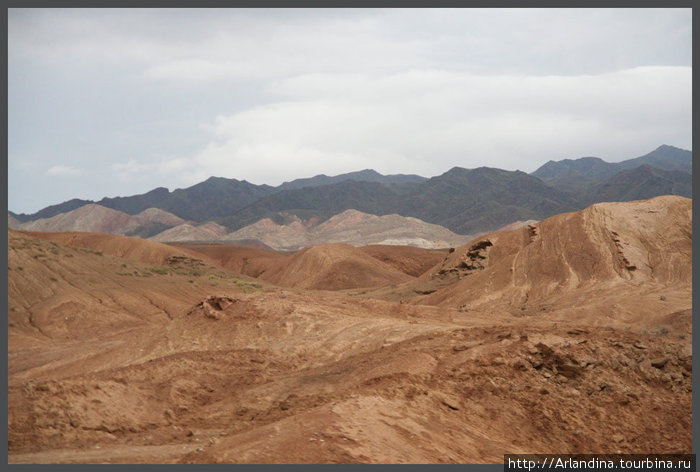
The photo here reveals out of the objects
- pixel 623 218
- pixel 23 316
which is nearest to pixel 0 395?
pixel 23 316

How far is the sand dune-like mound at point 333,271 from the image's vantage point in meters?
55.0

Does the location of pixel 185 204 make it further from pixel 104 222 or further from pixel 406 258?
pixel 406 258

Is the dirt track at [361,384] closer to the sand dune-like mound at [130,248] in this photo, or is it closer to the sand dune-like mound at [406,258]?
the sand dune-like mound at [130,248]

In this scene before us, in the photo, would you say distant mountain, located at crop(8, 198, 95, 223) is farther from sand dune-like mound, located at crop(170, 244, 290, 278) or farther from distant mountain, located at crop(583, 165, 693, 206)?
distant mountain, located at crop(583, 165, 693, 206)

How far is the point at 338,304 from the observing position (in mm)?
19469

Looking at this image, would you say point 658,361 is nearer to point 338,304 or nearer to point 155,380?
point 338,304

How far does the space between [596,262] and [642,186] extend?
128 m

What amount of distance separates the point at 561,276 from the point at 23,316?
2435 centimetres

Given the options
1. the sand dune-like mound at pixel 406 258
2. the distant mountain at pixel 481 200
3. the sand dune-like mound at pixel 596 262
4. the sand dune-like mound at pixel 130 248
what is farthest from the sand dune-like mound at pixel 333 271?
the distant mountain at pixel 481 200

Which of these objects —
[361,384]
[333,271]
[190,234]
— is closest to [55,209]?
[190,234]

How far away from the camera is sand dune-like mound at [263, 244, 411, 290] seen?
55000 millimetres

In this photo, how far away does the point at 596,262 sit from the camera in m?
28.1

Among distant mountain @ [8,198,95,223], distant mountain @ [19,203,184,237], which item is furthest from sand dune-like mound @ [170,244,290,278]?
distant mountain @ [8,198,95,223]

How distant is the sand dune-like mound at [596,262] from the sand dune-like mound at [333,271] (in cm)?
2121
